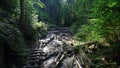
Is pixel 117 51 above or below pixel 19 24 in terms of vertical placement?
below

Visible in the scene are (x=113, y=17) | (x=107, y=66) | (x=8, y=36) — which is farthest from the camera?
(x=8, y=36)

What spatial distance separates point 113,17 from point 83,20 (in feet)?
50.4

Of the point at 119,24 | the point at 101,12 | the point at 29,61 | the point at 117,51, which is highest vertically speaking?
the point at 101,12

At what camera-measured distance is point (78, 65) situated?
909cm

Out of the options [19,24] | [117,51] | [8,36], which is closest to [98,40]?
[117,51]

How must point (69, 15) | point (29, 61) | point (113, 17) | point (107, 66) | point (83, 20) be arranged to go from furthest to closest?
point (69, 15)
point (83, 20)
point (29, 61)
point (107, 66)
point (113, 17)

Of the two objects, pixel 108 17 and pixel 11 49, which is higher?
pixel 108 17

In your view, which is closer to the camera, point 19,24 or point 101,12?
point 101,12

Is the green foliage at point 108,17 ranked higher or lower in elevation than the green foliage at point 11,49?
higher

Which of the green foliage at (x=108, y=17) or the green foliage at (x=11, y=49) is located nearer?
the green foliage at (x=108, y=17)

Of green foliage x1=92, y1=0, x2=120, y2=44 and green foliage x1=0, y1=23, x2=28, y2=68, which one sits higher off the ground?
green foliage x1=92, y1=0, x2=120, y2=44

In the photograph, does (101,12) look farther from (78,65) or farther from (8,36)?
(8,36)

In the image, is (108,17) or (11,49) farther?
(11,49)

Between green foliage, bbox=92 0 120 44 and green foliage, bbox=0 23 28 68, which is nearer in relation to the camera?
green foliage, bbox=92 0 120 44
